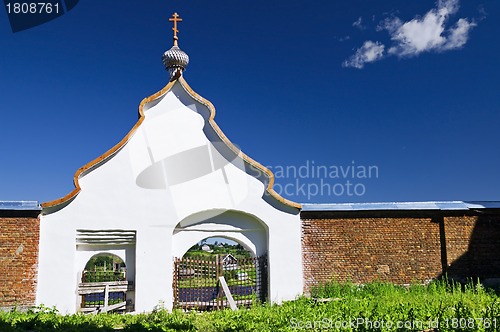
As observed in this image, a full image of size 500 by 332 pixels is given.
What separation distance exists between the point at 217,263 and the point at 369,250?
402cm

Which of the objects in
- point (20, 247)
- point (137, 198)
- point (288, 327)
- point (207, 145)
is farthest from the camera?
point (207, 145)

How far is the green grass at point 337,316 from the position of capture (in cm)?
642

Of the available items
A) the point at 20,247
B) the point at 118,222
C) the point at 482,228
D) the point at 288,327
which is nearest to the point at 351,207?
the point at 482,228

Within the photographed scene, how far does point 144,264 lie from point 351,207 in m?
5.56

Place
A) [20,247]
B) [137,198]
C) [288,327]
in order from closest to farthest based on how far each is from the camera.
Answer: [288,327], [20,247], [137,198]

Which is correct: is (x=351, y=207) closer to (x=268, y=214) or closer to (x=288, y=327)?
(x=268, y=214)

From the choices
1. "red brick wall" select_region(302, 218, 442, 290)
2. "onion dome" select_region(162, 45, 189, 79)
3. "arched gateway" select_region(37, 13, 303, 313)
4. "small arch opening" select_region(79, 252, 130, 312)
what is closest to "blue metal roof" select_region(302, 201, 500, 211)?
"red brick wall" select_region(302, 218, 442, 290)

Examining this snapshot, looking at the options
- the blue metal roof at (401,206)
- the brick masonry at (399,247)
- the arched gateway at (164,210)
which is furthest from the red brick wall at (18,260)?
the blue metal roof at (401,206)

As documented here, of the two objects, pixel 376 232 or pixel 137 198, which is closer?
pixel 137 198

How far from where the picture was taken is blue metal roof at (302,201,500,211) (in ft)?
37.0

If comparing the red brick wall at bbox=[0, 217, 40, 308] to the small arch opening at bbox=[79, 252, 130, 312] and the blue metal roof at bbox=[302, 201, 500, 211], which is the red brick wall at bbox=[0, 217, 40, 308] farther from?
the blue metal roof at bbox=[302, 201, 500, 211]

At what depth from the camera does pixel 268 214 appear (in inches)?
433

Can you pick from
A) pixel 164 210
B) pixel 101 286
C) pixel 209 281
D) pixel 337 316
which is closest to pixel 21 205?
pixel 101 286

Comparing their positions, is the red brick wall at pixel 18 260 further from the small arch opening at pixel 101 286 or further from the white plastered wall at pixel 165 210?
the small arch opening at pixel 101 286
